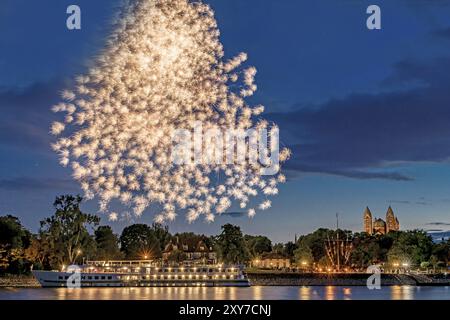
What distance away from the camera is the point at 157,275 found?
92188 mm

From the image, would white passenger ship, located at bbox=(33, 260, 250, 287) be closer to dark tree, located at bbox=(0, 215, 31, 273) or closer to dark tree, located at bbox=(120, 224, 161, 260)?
dark tree, located at bbox=(0, 215, 31, 273)

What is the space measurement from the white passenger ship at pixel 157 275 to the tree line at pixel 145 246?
3.40 m

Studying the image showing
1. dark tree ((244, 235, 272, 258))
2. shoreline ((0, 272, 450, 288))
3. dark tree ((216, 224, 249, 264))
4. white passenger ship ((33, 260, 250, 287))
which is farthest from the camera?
dark tree ((244, 235, 272, 258))

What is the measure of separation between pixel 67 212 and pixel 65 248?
507 cm

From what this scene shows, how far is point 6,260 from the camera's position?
8044 cm

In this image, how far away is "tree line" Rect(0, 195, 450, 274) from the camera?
85562 mm

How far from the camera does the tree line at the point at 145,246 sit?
8556cm

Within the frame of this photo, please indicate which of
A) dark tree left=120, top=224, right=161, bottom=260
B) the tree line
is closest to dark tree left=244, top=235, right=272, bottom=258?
the tree line

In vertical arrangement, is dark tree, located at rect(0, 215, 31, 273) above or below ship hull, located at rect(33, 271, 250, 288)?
above

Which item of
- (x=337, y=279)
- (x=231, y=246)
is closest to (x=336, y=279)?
(x=337, y=279)

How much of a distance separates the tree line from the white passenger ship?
340cm
